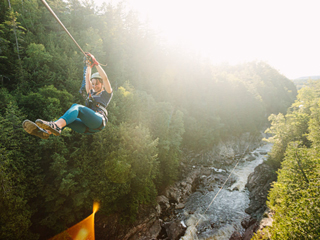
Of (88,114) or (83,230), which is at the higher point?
(88,114)

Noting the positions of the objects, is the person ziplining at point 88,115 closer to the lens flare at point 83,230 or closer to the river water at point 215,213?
the lens flare at point 83,230

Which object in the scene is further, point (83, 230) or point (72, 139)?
point (72, 139)

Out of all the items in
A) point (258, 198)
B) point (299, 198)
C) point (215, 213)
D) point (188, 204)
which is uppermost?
point (299, 198)

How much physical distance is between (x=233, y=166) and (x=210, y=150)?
6717 mm

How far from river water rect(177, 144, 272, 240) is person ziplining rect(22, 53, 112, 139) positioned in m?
15.8

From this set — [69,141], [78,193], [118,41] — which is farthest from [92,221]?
[118,41]

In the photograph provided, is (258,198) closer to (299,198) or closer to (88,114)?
(299,198)

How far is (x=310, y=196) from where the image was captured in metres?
9.00

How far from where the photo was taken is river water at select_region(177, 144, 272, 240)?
15047 mm

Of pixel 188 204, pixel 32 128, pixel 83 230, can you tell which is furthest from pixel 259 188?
pixel 32 128

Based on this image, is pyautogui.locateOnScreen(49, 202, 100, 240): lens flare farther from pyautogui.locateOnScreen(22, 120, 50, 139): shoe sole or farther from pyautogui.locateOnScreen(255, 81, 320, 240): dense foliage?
pyautogui.locateOnScreen(22, 120, 50, 139): shoe sole

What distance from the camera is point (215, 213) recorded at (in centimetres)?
1770

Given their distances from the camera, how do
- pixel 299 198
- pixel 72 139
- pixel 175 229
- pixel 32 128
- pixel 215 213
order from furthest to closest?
pixel 215 213 → pixel 72 139 → pixel 175 229 → pixel 299 198 → pixel 32 128

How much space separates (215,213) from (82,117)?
63.7 feet
